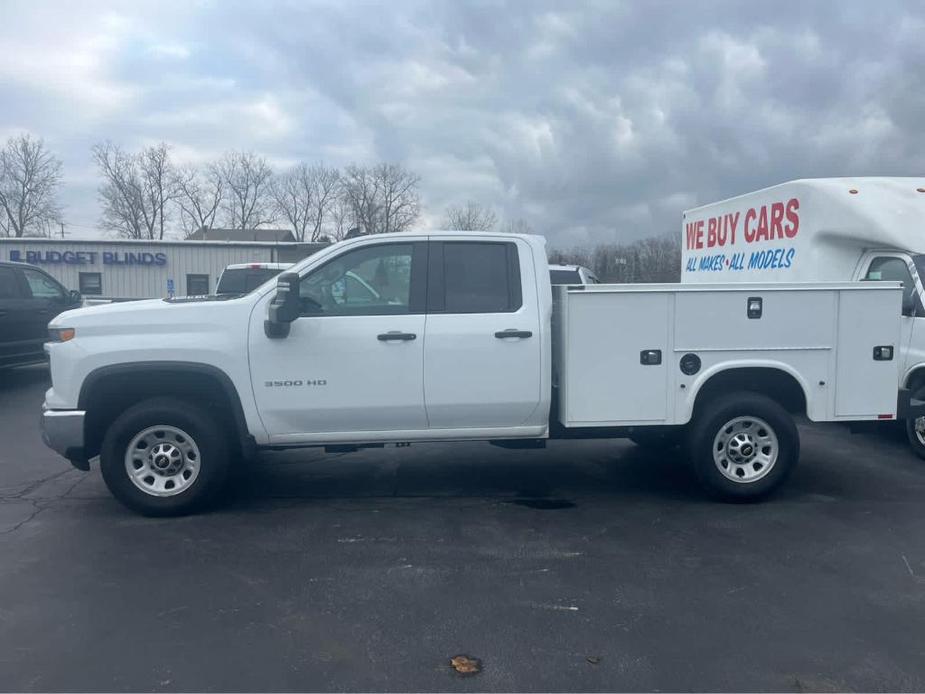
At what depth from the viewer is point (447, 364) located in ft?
19.7

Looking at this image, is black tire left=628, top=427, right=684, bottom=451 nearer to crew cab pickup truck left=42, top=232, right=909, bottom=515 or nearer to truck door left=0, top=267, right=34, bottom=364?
crew cab pickup truck left=42, top=232, right=909, bottom=515

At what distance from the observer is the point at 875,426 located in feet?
21.7

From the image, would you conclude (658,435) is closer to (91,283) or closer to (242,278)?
(242,278)

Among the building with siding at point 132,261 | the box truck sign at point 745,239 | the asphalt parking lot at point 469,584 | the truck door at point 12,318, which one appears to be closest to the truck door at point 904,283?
the box truck sign at point 745,239

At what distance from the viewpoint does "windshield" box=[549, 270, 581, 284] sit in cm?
1262

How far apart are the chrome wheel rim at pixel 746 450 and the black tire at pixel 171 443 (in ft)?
12.8

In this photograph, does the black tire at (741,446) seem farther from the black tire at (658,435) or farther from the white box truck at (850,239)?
the white box truck at (850,239)

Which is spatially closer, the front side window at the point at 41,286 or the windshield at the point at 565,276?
the windshield at the point at 565,276

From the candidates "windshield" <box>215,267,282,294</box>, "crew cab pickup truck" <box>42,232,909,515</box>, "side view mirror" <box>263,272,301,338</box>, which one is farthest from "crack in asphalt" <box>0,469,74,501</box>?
"windshield" <box>215,267,282,294</box>

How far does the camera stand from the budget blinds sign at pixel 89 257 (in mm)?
33094

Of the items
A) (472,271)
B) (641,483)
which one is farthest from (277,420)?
(641,483)

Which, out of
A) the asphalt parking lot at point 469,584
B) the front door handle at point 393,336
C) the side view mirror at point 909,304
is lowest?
the asphalt parking lot at point 469,584

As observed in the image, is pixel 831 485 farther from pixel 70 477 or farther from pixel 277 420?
pixel 70 477

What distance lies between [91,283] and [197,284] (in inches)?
174
